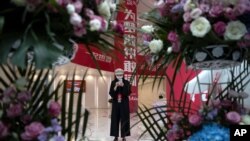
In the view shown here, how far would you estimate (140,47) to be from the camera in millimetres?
1948

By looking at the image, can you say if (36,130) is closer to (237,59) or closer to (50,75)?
(50,75)

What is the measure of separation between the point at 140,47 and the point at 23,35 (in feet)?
2.91

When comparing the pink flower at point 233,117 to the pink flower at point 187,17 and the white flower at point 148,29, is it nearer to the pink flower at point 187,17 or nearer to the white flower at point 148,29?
the pink flower at point 187,17

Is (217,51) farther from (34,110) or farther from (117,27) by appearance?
(34,110)

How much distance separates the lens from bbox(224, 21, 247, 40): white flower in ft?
4.92

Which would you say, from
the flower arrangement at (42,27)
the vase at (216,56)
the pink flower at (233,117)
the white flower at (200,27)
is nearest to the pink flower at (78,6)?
the flower arrangement at (42,27)

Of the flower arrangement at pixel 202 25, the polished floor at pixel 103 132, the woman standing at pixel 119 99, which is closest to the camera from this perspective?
the flower arrangement at pixel 202 25

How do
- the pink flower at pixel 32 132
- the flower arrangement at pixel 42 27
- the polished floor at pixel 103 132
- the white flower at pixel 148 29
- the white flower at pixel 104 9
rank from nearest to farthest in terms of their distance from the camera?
the flower arrangement at pixel 42 27
the pink flower at pixel 32 132
the white flower at pixel 104 9
the white flower at pixel 148 29
the polished floor at pixel 103 132

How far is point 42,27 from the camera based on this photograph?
1180 millimetres

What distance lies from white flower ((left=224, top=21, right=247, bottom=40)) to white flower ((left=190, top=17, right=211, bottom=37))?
0.27 feet

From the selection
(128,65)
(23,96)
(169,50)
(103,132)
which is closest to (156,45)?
(169,50)

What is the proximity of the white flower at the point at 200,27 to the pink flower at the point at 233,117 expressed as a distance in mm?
Answer: 323

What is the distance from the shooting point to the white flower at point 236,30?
4.92 ft

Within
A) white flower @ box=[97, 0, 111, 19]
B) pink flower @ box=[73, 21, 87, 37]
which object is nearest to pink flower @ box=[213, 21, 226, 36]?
white flower @ box=[97, 0, 111, 19]
